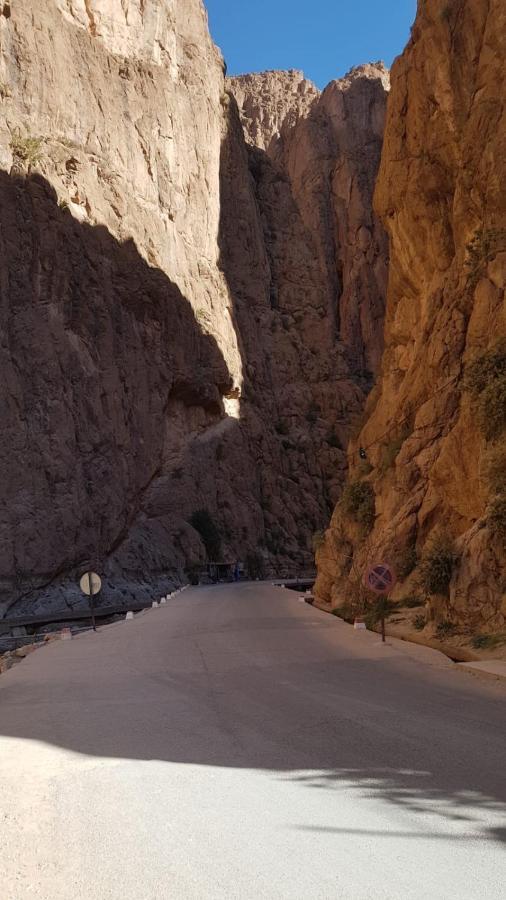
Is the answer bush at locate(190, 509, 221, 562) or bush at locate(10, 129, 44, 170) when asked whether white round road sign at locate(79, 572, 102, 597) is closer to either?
bush at locate(10, 129, 44, 170)

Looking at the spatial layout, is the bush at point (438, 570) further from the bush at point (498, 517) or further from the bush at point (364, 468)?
the bush at point (364, 468)

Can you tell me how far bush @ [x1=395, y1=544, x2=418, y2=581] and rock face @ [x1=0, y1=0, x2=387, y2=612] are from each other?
792 inches

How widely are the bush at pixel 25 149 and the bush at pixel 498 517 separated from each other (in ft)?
118

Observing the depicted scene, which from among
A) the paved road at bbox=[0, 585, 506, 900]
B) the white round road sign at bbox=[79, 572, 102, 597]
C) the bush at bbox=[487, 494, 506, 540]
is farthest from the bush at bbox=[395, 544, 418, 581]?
the paved road at bbox=[0, 585, 506, 900]

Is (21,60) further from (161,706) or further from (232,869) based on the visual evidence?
(232,869)

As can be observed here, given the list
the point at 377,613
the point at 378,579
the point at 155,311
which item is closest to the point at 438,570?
the point at 378,579

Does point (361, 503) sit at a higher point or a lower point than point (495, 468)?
lower

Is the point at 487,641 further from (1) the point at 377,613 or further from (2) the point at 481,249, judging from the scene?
(2) the point at 481,249

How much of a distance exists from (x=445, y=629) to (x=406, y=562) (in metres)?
5.79

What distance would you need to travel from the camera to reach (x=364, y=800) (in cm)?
483

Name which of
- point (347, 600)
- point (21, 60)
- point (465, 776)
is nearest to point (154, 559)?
point (347, 600)

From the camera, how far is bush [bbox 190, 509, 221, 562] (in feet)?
179

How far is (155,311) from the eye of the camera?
5169cm

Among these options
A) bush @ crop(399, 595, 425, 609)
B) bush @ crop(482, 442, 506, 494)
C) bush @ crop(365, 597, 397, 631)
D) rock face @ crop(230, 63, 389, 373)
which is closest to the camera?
bush @ crop(482, 442, 506, 494)
